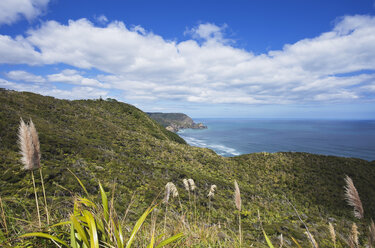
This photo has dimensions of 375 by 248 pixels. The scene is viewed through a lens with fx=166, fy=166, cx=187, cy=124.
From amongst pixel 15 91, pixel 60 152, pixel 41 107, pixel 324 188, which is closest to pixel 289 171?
pixel 324 188

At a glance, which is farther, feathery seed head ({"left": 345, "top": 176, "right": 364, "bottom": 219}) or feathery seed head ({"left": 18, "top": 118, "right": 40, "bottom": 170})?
feathery seed head ({"left": 18, "top": 118, "right": 40, "bottom": 170})

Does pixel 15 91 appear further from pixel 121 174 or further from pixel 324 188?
pixel 324 188

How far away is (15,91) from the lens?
30.3 m

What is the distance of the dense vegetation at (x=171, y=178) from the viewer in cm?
836

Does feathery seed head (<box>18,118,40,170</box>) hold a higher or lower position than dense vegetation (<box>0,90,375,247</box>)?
higher

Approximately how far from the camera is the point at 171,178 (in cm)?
→ 1689

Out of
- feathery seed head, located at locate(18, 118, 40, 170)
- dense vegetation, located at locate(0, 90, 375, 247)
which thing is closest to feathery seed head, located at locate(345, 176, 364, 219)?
dense vegetation, located at locate(0, 90, 375, 247)

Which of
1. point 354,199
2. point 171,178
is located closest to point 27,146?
point 354,199

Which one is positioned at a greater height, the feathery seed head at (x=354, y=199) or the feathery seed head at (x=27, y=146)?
the feathery seed head at (x=27, y=146)

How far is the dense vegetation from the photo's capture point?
27.4 feet

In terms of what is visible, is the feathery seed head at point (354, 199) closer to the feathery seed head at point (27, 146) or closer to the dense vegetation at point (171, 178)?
the dense vegetation at point (171, 178)

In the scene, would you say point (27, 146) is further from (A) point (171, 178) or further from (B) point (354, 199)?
(A) point (171, 178)

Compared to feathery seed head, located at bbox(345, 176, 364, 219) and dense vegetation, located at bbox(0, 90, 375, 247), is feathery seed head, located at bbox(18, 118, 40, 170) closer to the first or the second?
dense vegetation, located at bbox(0, 90, 375, 247)

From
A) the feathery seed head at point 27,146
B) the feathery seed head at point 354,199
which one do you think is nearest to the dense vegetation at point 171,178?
the feathery seed head at point 27,146
